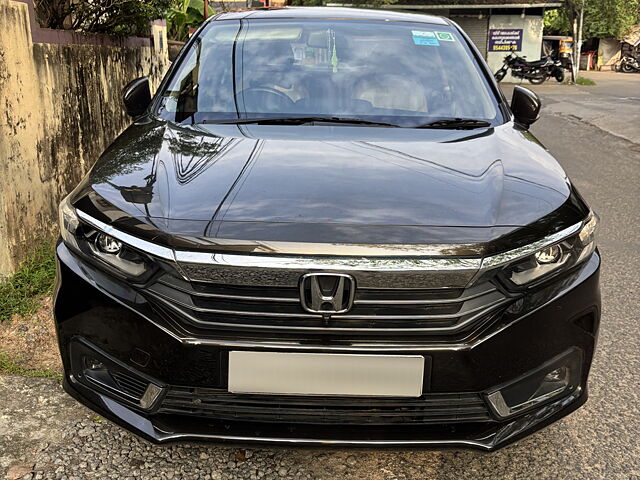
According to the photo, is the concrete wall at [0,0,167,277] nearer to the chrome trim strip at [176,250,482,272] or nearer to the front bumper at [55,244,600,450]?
the front bumper at [55,244,600,450]

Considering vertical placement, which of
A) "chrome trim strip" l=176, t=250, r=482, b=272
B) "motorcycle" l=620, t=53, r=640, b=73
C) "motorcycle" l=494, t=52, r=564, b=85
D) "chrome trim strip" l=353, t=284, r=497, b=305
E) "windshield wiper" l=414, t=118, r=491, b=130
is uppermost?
"windshield wiper" l=414, t=118, r=491, b=130

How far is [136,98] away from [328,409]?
1990mm

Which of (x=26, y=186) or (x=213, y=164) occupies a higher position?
(x=213, y=164)

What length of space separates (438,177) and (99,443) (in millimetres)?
1553

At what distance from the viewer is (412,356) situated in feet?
6.16

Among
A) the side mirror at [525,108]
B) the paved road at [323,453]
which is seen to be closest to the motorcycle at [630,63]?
the side mirror at [525,108]

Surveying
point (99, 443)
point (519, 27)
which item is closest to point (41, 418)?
point (99, 443)

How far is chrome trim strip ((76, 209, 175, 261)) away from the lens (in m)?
1.90

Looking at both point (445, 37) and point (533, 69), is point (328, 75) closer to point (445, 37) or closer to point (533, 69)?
point (445, 37)

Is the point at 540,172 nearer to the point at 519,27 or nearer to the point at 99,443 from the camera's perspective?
the point at 99,443

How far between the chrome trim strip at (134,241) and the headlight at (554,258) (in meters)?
0.95

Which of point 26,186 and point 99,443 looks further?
point 26,186

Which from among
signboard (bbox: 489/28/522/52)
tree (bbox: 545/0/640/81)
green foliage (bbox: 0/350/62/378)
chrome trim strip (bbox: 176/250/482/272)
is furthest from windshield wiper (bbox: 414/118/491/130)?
tree (bbox: 545/0/640/81)

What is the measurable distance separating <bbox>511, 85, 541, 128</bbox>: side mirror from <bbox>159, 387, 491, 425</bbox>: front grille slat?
1682 millimetres
